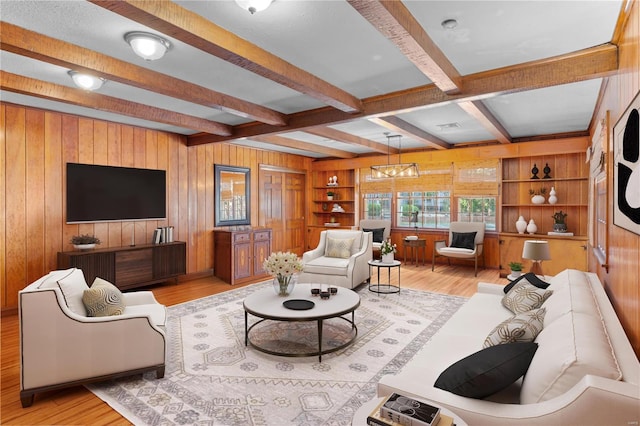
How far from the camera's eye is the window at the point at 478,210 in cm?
714

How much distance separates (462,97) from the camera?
3.40 m

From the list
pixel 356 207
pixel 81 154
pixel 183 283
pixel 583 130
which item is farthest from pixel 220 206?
A: pixel 583 130

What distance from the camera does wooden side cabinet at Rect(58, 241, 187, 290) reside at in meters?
4.58

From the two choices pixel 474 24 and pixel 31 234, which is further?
pixel 31 234

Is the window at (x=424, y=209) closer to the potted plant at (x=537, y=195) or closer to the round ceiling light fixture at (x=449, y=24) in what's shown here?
the potted plant at (x=537, y=195)

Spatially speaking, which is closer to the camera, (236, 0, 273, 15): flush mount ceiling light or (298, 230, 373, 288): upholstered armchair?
(236, 0, 273, 15): flush mount ceiling light

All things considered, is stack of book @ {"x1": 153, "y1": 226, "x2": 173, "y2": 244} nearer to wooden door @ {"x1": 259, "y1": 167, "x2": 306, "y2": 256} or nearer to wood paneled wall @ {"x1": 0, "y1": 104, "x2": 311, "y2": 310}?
wood paneled wall @ {"x1": 0, "y1": 104, "x2": 311, "y2": 310}

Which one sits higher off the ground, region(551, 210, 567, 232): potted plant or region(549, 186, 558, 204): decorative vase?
region(549, 186, 558, 204): decorative vase

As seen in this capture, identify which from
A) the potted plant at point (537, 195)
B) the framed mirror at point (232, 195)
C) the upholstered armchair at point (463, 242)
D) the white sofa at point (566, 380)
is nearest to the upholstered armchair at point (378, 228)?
the upholstered armchair at point (463, 242)

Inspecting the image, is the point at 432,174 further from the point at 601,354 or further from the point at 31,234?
the point at 31,234

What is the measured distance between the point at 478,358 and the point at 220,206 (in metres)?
5.91

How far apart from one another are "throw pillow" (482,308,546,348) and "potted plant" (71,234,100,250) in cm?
500

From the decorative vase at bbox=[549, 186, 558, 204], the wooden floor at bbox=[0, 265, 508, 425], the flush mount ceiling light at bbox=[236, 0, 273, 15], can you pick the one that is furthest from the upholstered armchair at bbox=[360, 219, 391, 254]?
the flush mount ceiling light at bbox=[236, 0, 273, 15]

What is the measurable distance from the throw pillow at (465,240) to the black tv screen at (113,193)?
551cm
